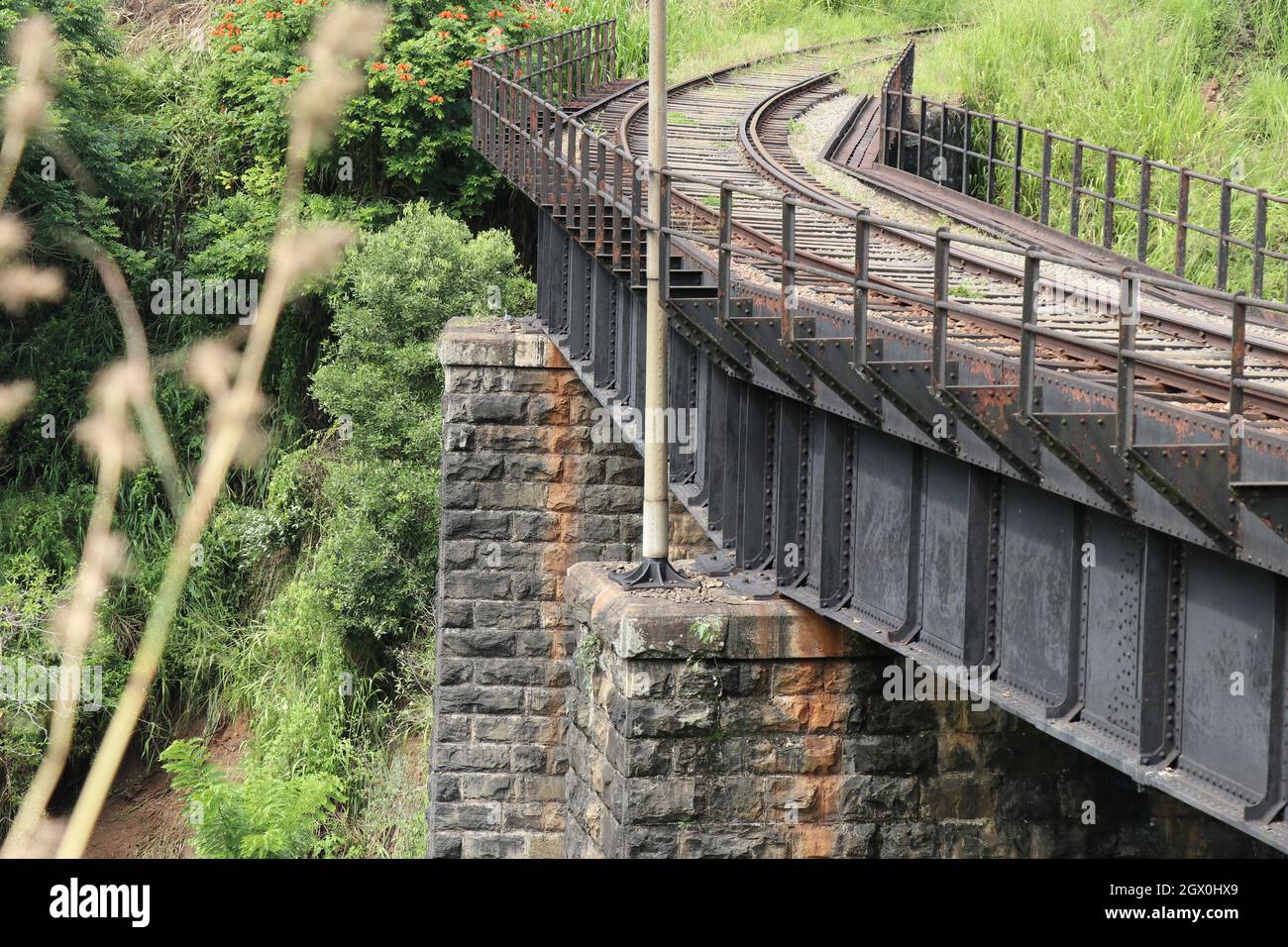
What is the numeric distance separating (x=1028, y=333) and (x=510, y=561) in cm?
1073

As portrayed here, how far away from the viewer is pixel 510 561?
16859 mm

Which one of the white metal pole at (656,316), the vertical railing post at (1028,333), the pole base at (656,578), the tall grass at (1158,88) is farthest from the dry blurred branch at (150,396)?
the tall grass at (1158,88)

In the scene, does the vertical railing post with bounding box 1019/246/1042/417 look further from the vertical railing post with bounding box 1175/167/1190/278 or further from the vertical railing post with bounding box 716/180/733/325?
the vertical railing post with bounding box 1175/167/1190/278

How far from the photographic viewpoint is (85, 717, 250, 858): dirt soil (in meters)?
21.8

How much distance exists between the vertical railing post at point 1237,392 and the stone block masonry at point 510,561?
11.1m

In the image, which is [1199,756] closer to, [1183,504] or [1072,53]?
[1183,504]

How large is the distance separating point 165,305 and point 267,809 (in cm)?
1303

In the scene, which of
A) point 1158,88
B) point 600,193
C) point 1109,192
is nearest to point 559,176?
point 600,193

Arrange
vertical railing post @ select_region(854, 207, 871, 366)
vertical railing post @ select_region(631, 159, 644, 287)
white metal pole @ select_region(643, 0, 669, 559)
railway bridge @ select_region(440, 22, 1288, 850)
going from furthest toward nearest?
vertical railing post @ select_region(631, 159, 644, 287) < white metal pole @ select_region(643, 0, 669, 559) < vertical railing post @ select_region(854, 207, 871, 366) < railway bridge @ select_region(440, 22, 1288, 850)

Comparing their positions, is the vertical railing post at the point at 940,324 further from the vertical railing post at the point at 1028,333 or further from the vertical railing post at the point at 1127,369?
the vertical railing post at the point at 1127,369

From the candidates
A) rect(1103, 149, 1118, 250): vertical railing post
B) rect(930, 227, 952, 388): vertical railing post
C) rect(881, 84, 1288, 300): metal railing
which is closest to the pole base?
rect(930, 227, 952, 388): vertical railing post

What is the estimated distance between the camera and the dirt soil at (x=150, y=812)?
21812 millimetres

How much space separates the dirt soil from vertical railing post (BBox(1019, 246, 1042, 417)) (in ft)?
55.1

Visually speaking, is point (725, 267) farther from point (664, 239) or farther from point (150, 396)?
point (150, 396)
